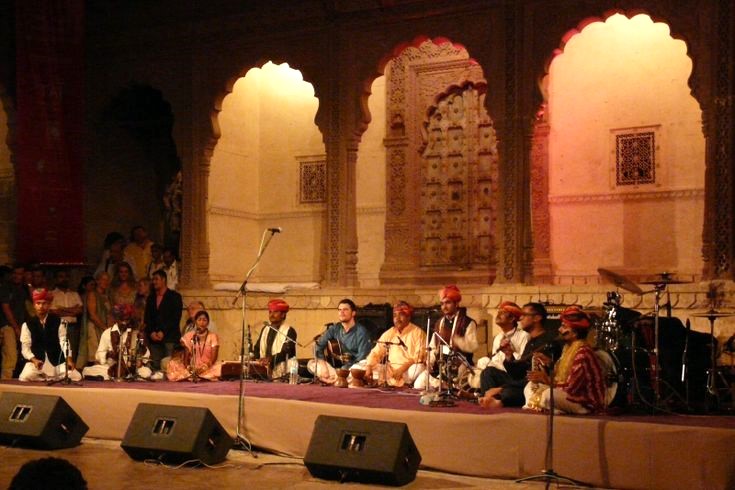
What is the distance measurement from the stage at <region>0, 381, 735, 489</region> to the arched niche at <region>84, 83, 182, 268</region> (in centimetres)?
622

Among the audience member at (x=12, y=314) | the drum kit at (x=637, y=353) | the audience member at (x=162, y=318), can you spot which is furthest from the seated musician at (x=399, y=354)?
the audience member at (x=12, y=314)

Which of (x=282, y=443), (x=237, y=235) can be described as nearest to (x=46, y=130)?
(x=237, y=235)

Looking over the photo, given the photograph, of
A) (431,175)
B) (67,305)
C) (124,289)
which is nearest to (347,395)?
(124,289)

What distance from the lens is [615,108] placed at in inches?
502

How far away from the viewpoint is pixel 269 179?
15.6m

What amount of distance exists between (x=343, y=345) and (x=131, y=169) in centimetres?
667

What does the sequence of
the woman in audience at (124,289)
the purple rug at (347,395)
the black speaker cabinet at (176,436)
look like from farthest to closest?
the woman in audience at (124,289) < the black speaker cabinet at (176,436) < the purple rug at (347,395)

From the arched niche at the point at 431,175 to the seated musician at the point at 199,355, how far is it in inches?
146

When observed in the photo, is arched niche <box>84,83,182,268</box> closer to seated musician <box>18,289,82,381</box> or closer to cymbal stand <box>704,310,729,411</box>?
seated musician <box>18,289,82,381</box>

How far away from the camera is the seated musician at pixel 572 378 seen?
749 cm

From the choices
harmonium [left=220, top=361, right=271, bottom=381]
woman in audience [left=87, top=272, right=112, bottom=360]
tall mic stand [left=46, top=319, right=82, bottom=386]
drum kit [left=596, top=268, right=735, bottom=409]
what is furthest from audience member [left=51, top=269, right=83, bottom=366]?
drum kit [left=596, top=268, right=735, bottom=409]

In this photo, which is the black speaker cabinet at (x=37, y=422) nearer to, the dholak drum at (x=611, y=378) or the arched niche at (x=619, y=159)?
the dholak drum at (x=611, y=378)

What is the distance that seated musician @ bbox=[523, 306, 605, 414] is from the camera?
7.49m

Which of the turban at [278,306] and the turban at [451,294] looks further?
the turban at [278,306]
